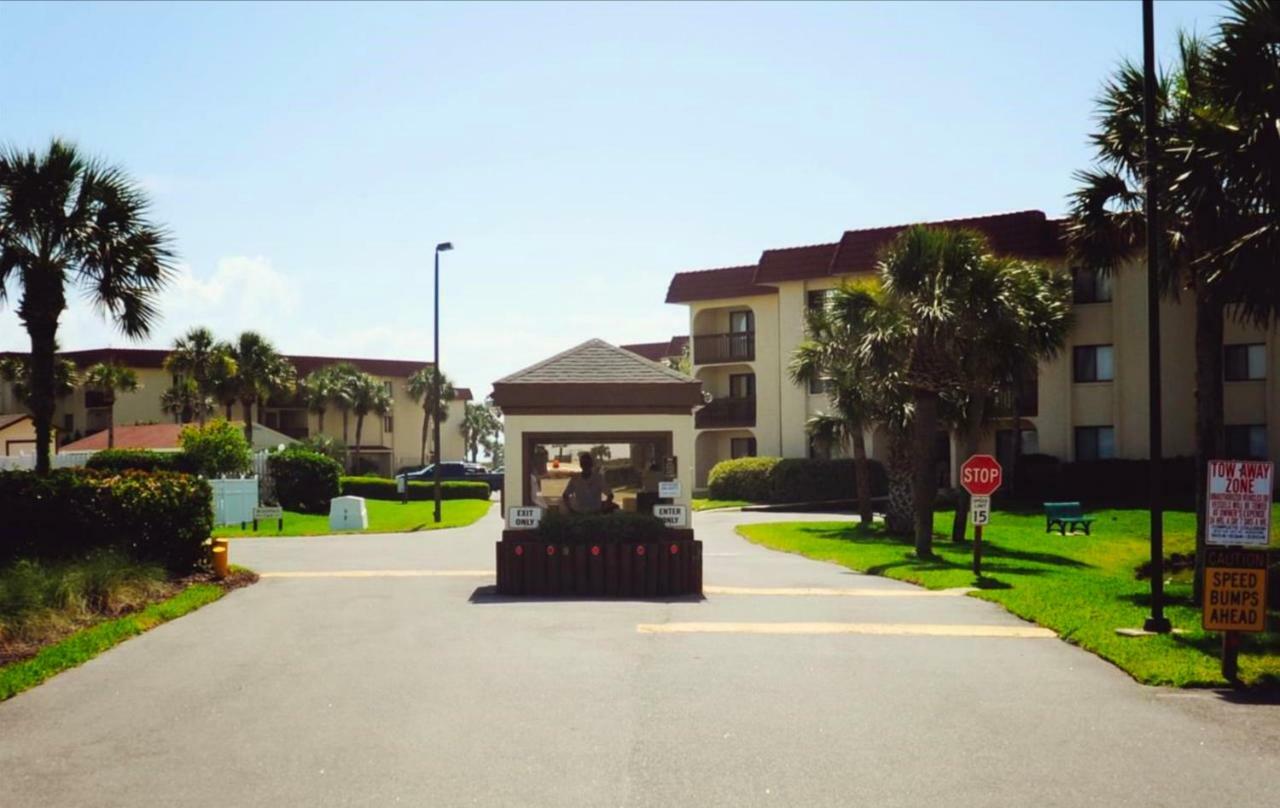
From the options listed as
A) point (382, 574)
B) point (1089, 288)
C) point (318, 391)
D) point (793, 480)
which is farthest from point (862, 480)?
point (318, 391)

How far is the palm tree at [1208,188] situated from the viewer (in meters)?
14.4

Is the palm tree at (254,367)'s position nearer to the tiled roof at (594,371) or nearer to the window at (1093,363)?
the window at (1093,363)

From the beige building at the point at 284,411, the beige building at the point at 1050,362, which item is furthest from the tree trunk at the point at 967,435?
the beige building at the point at 284,411

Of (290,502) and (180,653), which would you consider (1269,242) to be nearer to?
(180,653)

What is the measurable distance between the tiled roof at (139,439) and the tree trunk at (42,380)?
32.3 meters

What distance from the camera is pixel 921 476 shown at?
25.1m

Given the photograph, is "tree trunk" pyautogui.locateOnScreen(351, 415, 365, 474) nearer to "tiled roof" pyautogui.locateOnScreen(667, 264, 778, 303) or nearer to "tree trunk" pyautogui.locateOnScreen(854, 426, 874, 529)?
"tiled roof" pyautogui.locateOnScreen(667, 264, 778, 303)

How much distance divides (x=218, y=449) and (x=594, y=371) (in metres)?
26.6

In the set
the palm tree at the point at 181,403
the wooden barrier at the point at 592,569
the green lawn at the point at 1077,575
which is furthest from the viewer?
the palm tree at the point at 181,403

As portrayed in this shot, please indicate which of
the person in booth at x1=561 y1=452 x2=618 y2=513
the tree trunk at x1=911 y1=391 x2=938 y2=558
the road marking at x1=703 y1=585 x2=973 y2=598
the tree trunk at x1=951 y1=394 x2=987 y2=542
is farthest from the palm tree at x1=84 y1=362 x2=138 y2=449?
the road marking at x1=703 y1=585 x2=973 y2=598

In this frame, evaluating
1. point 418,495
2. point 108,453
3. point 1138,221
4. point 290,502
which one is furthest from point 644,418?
point 418,495

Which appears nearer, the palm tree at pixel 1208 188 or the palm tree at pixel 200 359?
the palm tree at pixel 1208 188

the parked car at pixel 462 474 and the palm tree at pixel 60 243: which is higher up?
the palm tree at pixel 60 243

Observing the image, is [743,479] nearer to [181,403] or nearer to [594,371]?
[594,371]
